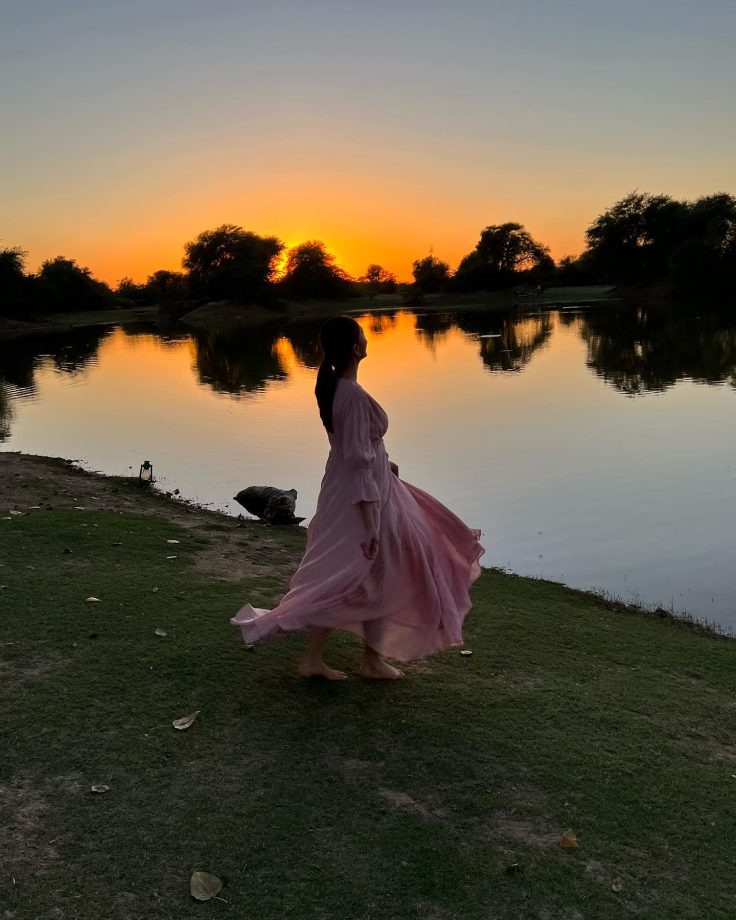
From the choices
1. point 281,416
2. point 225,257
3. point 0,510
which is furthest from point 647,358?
point 225,257

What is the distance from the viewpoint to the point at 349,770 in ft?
13.1

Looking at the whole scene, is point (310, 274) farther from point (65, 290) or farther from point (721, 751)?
point (721, 751)

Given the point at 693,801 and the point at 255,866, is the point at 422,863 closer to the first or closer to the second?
the point at 255,866

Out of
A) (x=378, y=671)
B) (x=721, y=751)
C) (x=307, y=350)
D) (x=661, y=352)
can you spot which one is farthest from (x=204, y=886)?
(x=307, y=350)

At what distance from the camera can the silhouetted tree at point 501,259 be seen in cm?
13438

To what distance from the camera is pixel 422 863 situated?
329 cm

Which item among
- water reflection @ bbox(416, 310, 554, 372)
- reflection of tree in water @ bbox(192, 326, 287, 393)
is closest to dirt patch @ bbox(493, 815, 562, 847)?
reflection of tree in water @ bbox(192, 326, 287, 393)

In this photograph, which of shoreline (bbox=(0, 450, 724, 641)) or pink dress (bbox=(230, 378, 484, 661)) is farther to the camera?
shoreline (bbox=(0, 450, 724, 641))

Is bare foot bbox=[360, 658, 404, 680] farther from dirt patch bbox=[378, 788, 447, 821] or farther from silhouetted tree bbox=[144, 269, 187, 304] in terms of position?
silhouetted tree bbox=[144, 269, 187, 304]

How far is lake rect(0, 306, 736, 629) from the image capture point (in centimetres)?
1002

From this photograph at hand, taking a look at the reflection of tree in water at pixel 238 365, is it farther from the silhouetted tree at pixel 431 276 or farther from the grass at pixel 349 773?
the silhouetted tree at pixel 431 276

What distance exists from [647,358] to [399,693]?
29.9 metres

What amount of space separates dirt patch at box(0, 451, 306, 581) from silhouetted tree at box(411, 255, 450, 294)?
134 m

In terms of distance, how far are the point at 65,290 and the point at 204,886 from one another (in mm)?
118230
